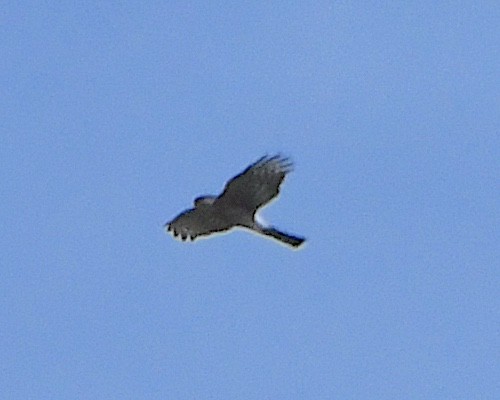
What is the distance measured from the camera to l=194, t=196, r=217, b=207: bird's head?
33.5 metres

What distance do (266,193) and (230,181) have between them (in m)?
0.60

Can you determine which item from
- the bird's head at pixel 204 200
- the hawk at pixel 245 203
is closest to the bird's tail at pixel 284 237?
the hawk at pixel 245 203

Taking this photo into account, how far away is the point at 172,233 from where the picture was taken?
3431cm

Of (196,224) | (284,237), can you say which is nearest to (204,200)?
(196,224)

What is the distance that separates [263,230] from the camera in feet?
109

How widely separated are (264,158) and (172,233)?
8.09 feet

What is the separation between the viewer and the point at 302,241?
33.1 metres

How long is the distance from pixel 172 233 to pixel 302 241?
244 centimetres

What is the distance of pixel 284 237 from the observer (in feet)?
109

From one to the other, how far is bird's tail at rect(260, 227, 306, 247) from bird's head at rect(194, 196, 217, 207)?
0.95 m

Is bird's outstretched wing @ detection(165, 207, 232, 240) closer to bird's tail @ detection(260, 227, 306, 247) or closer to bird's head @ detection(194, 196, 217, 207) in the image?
bird's head @ detection(194, 196, 217, 207)

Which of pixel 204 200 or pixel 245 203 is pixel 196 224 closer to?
pixel 204 200

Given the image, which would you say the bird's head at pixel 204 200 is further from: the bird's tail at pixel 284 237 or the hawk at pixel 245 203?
the bird's tail at pixel 284 237

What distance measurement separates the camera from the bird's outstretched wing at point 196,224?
33594 millimetres
